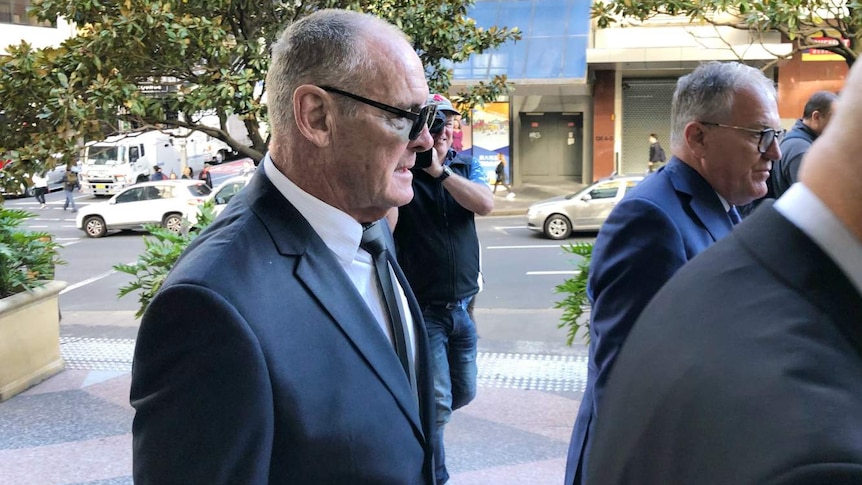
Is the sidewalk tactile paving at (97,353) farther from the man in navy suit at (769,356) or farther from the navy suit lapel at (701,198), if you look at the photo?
the man in navy suit at (769,356)

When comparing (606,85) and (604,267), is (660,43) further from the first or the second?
(604,267)

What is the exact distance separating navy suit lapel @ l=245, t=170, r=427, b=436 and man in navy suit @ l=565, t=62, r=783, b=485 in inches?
A: 41.2

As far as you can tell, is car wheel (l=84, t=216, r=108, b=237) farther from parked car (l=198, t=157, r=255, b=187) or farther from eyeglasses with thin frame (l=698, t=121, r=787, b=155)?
eyeglasses with thin frame (l=698, t=121, r=787, b=155)

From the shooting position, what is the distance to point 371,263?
2.00 meters

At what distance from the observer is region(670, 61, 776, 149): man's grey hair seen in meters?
2.78

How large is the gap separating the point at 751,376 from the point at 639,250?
1708 millimetres

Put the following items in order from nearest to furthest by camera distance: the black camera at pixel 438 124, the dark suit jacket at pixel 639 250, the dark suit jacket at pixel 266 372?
the dark suit jacket at pixel 266 372 < the dark suit jacket at pixel 639 250 < the black camera at pixel 438 124

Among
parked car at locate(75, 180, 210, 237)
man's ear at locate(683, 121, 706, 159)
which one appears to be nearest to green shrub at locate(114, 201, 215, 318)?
man's ear at locate(683, 121, 706, 159)

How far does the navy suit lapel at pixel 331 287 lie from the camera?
1629mm

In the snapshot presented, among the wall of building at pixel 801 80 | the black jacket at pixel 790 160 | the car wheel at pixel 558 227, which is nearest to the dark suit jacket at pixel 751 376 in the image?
the black jacket at pixel 790 160

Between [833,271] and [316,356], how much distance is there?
100 cm

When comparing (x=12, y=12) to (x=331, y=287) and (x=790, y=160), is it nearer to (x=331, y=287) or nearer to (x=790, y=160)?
(x=790, y=160)

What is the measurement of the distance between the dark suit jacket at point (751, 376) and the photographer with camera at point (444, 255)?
2.91 metres

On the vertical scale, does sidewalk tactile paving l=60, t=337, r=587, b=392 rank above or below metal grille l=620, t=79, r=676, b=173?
below
